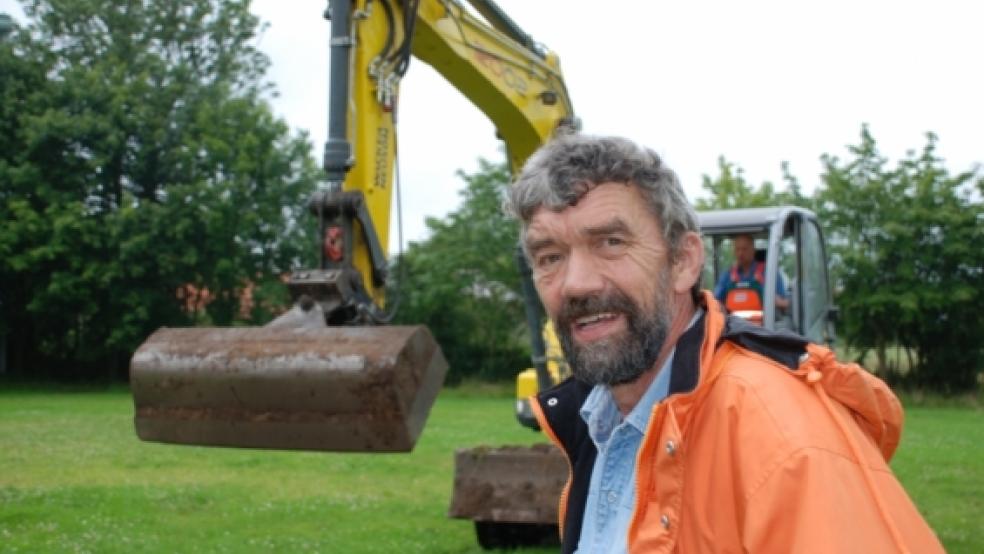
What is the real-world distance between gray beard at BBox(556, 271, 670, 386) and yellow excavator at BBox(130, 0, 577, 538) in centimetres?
271

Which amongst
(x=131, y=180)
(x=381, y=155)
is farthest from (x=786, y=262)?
(x=131, y=180)

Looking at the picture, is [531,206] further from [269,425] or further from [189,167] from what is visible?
[189,167]

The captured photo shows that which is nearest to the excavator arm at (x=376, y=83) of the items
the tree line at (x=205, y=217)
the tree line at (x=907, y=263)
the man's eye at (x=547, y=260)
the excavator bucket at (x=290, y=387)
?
the excavator bucket at (x=290, y=387)

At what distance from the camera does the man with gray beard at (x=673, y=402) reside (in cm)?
158

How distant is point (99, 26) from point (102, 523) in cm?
2928

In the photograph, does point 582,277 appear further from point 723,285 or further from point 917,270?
point 917,270

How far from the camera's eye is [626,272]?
6.90 ft

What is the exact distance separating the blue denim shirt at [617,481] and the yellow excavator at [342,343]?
2.75 m

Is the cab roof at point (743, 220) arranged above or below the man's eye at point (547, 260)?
above

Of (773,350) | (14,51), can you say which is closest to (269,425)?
(773,350)

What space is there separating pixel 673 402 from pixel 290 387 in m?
4.02

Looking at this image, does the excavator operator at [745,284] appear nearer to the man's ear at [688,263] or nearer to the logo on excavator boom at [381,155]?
the logo on excavator boom at [381,155]

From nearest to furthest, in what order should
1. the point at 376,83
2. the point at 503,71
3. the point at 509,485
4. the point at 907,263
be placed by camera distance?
the point at 376,83
the point at 509,485
the point at 503,71
the point at 907,263

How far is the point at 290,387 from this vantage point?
560 centimetres
